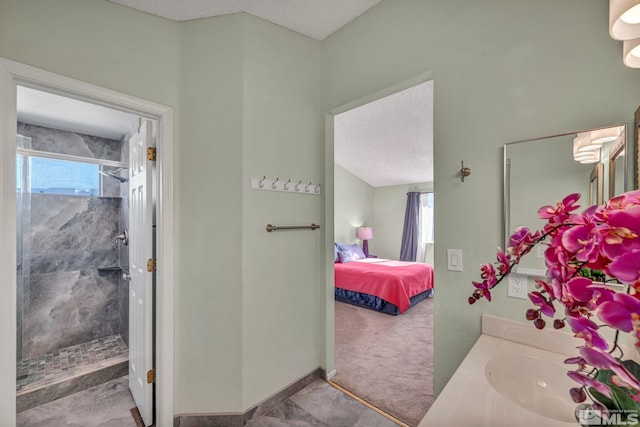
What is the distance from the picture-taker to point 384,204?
22.3 feet

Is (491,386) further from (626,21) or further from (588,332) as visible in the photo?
(626,21)

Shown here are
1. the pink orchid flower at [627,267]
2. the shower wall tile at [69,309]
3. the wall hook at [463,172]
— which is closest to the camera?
the pink orchid flower at [627,267]

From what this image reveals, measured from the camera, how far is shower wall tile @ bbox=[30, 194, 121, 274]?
8.73ft

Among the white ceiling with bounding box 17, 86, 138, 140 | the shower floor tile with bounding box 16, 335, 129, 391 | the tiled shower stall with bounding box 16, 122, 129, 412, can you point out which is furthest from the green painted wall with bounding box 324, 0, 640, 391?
the shower floor tile with bounding box 16, 335, 129, 391

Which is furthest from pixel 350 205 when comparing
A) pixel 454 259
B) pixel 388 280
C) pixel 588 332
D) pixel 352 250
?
pixel 588 332

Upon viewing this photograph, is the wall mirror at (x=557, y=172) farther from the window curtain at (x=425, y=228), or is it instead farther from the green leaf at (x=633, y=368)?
the window curtain at (x=425, y=228)

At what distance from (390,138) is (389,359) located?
3.23 meters

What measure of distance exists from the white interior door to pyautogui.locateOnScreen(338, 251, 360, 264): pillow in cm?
349

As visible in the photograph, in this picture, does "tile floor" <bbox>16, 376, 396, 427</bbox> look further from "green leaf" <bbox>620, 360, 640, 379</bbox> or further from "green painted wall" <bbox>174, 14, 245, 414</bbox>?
"green leaf" <bbox>620, 360, 640, 379</bbox>

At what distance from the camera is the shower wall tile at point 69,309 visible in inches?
101

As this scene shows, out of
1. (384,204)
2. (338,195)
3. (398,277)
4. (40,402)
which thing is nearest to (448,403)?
(40,402)

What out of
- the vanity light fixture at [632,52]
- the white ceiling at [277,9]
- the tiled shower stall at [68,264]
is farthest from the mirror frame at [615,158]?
the tiled shower stall at [68,264]

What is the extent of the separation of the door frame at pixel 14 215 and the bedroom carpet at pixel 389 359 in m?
1.34

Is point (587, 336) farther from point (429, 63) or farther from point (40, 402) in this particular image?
point (40, 402)
